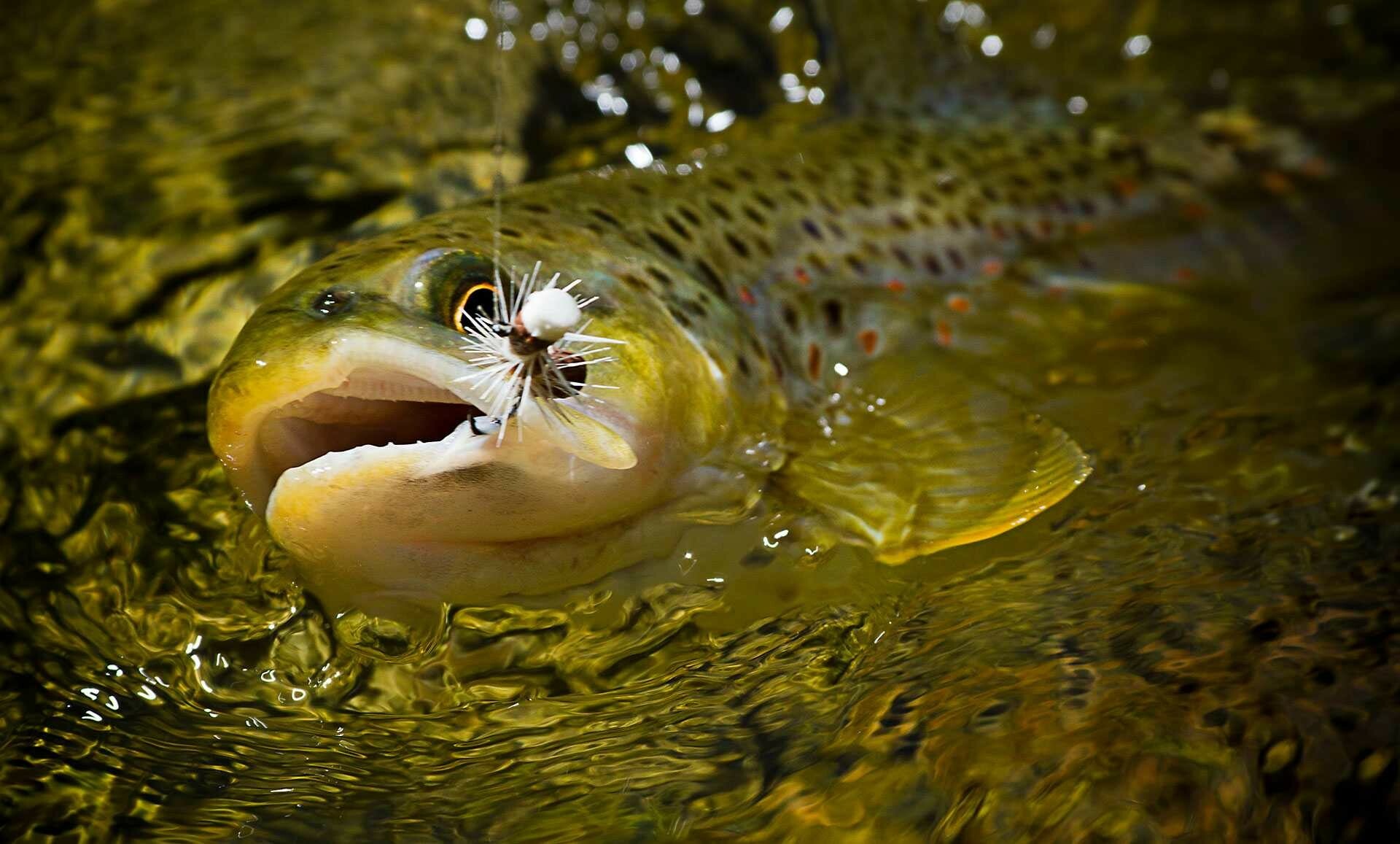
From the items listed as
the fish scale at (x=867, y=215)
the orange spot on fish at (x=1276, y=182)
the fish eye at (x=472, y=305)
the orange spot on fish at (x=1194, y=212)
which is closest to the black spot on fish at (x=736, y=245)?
the fish scale at (x=867, y=215)

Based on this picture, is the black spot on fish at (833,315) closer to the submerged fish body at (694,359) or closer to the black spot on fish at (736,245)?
the submerged fish body at (694,359)

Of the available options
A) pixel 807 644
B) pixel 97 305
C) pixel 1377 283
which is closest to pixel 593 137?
pixel 97 305

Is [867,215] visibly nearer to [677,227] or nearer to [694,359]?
[677,227]

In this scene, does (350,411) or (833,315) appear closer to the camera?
(350,411)

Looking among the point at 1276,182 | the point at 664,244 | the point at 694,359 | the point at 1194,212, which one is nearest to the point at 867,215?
the point at 664,244

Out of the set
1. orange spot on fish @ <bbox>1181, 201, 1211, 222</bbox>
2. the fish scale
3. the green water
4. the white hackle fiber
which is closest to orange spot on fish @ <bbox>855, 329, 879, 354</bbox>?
the fish scale

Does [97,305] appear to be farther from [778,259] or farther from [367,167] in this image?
[778,259]
